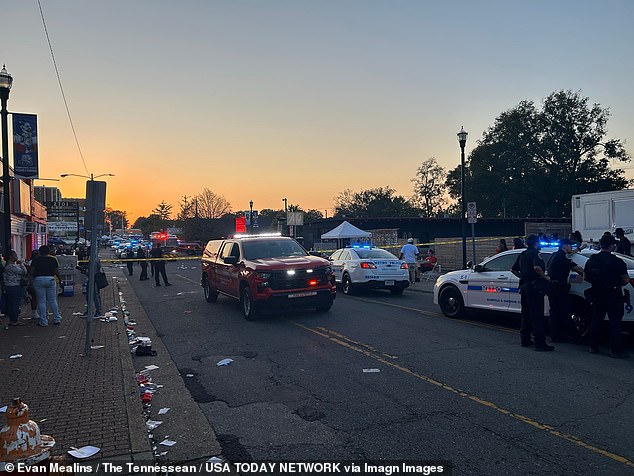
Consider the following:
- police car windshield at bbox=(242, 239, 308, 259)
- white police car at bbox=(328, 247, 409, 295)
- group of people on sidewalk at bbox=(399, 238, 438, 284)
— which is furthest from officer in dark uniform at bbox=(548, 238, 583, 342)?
group of people on sidewalk at bbox=(399, 238, 438, 284)

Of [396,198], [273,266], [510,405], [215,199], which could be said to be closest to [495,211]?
[396,198]

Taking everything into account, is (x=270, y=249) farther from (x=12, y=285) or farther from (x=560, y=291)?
(x=560, y=291)

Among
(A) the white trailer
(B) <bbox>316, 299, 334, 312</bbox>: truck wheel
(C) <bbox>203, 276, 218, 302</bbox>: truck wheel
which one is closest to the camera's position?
(B) <bbox>316, 299, 334, 312</bbox>: truck wheel

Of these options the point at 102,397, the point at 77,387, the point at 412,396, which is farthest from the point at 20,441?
the point at 412,396

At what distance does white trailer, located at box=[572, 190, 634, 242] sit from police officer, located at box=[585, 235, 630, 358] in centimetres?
951

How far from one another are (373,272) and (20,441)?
12.8m

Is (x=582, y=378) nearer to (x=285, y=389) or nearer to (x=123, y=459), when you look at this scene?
(x=285, y=389)

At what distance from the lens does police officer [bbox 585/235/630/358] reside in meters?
7.66

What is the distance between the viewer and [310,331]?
10180 mm

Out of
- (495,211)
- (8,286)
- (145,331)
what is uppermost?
(495,211)

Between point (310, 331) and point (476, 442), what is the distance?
18.9 feet

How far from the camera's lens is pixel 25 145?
13961mm

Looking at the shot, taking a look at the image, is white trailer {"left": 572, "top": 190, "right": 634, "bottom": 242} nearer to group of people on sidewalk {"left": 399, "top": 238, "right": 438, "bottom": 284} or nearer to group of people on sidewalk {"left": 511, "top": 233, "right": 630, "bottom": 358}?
group of people on sidewalk {"left": 399, "top": 238, "right": 438, "bottom": 284}

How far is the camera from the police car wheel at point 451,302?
37.0 ft
